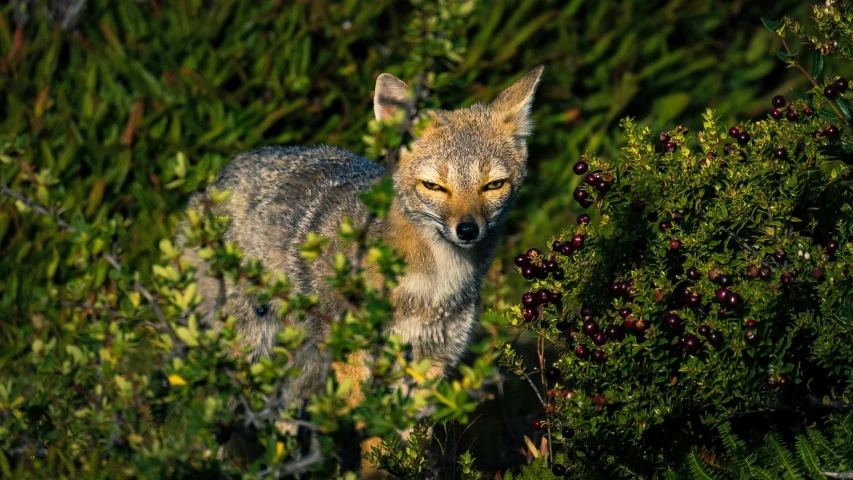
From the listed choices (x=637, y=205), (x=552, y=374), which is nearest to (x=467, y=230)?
(x=552, y=374)

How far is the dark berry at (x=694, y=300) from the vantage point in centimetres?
371

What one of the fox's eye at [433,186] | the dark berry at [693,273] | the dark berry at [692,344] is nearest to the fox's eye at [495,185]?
the fox's eye at [433,186]

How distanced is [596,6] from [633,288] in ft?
17.3

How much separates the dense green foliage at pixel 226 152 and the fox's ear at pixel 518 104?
0.62 metres

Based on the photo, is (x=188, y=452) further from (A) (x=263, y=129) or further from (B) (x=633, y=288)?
(A) (x=263, y=129)

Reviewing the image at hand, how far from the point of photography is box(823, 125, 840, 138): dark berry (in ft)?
12.8

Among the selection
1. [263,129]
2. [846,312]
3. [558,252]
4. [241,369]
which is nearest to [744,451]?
[846,312]

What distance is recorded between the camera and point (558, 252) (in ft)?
13.6

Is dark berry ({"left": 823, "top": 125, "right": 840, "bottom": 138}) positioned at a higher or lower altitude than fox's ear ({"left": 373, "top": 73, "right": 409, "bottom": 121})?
higher

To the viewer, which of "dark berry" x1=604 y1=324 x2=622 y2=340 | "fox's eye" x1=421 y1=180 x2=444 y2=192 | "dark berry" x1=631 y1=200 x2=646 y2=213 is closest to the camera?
"dark berry" x1=604 y1=324 x2=622 y2=340

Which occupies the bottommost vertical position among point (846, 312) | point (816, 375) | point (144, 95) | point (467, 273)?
point (144, 95)

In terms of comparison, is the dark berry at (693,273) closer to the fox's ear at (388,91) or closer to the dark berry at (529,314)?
the dark berry at (529,314)

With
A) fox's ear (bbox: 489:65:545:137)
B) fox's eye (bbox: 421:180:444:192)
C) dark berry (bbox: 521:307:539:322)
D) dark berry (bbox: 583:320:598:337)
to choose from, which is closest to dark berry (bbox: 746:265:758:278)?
dark berry (bbox: 583:320:598:337)

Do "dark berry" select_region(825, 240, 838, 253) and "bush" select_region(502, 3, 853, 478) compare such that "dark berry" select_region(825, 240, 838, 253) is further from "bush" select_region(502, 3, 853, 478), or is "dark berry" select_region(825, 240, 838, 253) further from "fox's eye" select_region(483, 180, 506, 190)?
"fox's eye" select_region(483, 180, 506, 190)
